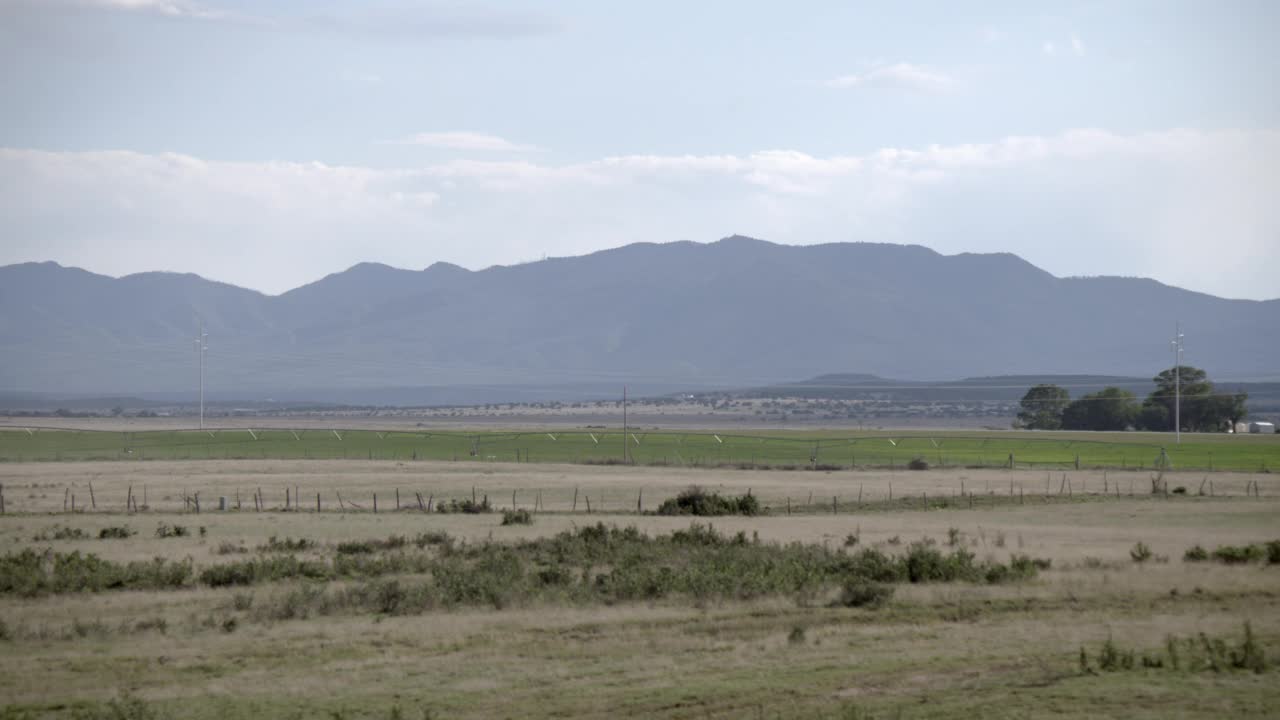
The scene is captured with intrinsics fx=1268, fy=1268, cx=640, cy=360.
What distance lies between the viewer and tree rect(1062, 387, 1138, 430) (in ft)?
488

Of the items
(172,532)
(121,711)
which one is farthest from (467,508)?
(121,711)

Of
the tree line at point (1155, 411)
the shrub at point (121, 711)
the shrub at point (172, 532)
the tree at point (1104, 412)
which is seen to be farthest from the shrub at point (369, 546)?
the tree at point (1104, 412)

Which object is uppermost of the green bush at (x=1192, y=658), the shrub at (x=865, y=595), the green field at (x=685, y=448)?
the green bush at (x=1192, y=658)

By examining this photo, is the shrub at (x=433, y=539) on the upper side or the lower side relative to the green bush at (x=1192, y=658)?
lower

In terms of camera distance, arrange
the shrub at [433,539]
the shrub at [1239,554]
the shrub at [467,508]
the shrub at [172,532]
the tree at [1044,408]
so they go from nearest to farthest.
Result: the shrub at [1239,554] → the shrub at [433,539] → the shrub at [172,532] → the shrub at [467,508] → the tree at [1044,408]

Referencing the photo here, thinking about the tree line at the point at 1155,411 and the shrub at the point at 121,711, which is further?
the tree line at the point at 1155,411

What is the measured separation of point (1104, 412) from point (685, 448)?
67.1 metres

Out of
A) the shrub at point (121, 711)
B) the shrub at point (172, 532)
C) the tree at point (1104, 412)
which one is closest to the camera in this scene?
the shrub at point (121, 711)

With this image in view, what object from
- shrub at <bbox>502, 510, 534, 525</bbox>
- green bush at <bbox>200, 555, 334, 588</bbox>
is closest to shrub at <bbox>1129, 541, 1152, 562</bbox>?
green bush at <bbox>200, 555, 334, 588</bbox>

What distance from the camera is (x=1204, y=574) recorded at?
91.2ft

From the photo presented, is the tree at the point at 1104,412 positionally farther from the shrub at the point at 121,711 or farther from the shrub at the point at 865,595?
the shrub at the point at 121,711

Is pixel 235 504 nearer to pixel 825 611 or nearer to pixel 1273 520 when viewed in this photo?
pixel 825 611

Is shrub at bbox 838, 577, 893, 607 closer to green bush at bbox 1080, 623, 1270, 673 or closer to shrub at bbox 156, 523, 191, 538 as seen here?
green bush at bbox 1080, 623, 1270, 673

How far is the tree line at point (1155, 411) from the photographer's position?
144125 mm
